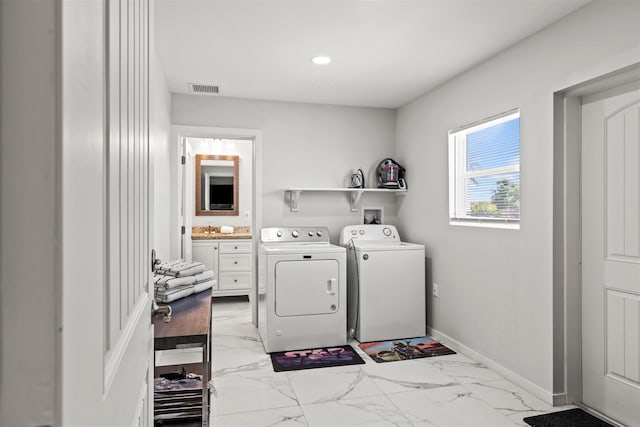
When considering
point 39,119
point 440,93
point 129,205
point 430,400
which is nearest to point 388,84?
point 440,93

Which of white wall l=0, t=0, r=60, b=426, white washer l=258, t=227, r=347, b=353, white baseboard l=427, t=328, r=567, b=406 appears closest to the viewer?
white wall l=0, t=0, r=60, b=426

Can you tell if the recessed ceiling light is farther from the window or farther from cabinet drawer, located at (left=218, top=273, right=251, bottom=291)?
cabinet drawer, located at (left=218, top=273, right=251, bottom=291)

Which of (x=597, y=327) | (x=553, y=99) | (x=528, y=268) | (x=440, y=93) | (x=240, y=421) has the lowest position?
(x=240, y=421)

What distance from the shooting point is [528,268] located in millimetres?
2619

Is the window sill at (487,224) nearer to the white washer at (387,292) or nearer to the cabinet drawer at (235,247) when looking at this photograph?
the white washer at (387,292)

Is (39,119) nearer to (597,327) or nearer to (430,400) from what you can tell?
(430,400)

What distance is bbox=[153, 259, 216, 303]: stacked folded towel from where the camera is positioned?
6.76 feet

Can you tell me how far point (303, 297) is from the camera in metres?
3.43

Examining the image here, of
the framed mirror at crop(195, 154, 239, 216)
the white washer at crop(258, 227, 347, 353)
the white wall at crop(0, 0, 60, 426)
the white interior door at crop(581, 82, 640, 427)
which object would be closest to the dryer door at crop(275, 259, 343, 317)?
the white washer at crop(258, 227, 347, 353)

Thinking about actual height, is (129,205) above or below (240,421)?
above

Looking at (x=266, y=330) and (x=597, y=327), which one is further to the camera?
(x=266, y=330)

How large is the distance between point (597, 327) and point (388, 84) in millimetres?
2434

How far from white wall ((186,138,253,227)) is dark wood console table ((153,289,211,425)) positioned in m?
3.50

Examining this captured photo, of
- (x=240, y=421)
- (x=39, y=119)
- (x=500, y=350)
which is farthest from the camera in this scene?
(x=500, y=350)
